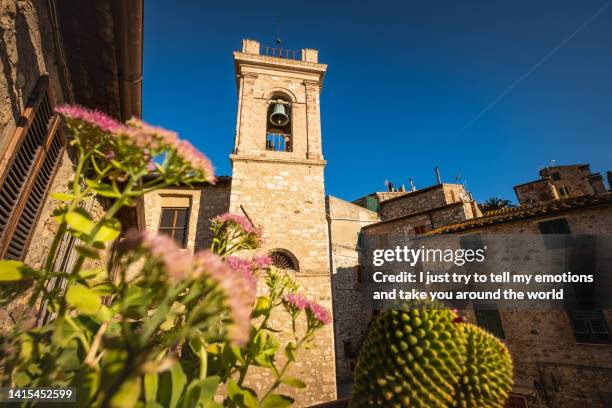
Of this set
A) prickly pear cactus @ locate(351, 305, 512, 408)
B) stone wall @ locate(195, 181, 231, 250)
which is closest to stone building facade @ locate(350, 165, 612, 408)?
stone wall @ locate(195, 181, 231, 250)

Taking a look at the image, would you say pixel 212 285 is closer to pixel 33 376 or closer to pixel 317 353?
pixel 33 376

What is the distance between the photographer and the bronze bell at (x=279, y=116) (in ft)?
35.6

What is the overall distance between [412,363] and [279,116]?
10.8 meters

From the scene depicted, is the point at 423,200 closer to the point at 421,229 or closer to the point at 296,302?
the point at 421,229

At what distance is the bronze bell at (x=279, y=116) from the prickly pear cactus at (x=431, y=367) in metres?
10.5

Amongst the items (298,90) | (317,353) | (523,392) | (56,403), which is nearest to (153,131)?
(56,403)

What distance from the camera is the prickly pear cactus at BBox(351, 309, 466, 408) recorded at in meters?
1.25

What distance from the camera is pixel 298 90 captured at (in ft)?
38.3

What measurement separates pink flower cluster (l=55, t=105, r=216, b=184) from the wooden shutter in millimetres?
1635

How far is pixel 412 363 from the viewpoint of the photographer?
51.5 inches

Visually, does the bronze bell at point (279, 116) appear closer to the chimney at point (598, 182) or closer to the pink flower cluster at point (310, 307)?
the pink flower cluster at point (310, 307)

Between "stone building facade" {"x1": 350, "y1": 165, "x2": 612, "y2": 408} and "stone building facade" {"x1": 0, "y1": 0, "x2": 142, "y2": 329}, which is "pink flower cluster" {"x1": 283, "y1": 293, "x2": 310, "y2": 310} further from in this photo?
"stone building facade" {"x1": 350, "y1": 165, "x2": 612, "y2": 408}

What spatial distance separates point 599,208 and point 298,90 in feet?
43.3

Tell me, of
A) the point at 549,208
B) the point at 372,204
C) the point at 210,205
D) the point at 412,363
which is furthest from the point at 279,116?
the point at 372,204
